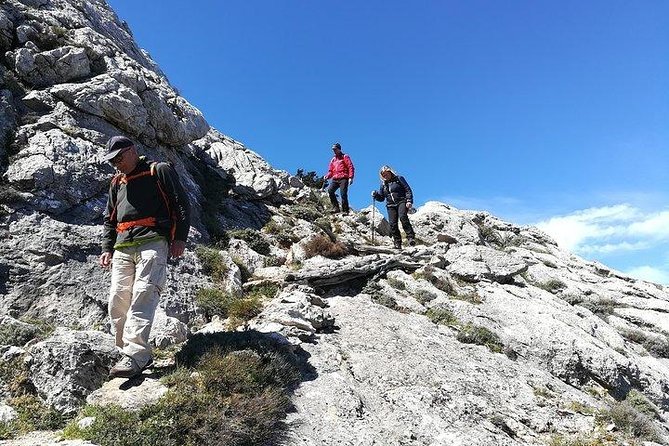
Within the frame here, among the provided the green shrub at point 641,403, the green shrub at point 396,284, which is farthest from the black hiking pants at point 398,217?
the green shrub at point 641,403

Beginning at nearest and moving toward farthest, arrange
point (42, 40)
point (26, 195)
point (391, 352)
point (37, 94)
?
point (391, 352) → point (26, 195) → point (37, 94) → point (42, 40)

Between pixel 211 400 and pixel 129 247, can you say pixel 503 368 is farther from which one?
pixel 129 247

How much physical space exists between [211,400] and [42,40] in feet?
50.9

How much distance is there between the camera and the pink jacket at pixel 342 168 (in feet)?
64.7

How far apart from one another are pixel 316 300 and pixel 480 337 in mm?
4031

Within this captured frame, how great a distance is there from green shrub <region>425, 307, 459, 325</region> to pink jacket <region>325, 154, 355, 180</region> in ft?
31.2

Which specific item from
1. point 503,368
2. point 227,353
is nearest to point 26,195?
point 227,353

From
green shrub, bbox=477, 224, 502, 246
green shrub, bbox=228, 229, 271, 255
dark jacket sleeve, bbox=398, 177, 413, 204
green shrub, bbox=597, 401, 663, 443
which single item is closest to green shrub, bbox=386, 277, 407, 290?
dark jacket sleeve, bbox=398, 177, 413, 204

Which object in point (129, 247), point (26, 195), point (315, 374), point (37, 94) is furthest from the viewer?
point (37, 94)

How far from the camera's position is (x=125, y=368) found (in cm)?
590

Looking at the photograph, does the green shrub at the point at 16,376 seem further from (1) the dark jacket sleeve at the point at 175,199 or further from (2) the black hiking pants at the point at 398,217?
(2) the black hiking pants at the point at 398,217

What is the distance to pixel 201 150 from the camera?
22.2 meters

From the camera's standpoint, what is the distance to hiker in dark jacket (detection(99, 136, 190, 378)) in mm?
6059

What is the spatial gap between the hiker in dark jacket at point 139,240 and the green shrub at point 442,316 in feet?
23.3
